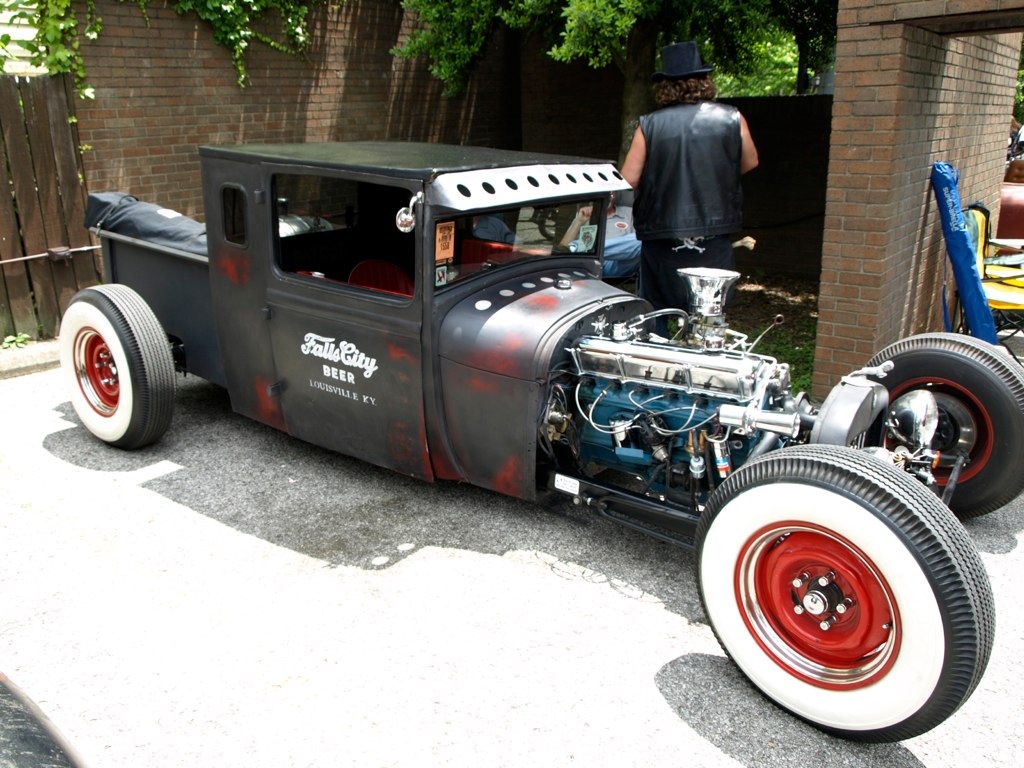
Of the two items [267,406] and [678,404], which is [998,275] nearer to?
[678,404]

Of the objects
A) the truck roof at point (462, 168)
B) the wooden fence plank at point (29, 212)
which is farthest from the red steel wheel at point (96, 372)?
the wooden fence plank at point (29, 212)

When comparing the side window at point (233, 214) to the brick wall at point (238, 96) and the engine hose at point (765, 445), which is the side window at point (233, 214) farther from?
the brick wall at point (238, 96)

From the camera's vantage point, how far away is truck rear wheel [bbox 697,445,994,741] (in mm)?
2344

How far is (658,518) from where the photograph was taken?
337 cm

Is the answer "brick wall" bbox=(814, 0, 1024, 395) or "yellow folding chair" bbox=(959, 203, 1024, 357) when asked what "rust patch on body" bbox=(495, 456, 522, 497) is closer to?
"brick wall" bbox=(814, 0, 1024, 395)

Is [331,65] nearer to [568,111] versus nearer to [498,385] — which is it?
[568,111]

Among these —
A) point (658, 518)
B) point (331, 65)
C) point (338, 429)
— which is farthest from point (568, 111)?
point (658, 518)

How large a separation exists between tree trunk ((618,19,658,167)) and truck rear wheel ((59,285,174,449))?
170 inches

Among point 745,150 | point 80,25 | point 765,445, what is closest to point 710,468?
point 765,445

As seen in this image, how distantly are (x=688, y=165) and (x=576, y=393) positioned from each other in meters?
1.73

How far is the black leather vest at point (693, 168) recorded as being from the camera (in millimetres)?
4602

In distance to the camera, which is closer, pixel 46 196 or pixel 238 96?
pixel 46 196

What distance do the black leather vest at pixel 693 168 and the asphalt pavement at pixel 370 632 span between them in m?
1.75

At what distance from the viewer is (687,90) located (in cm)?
468
